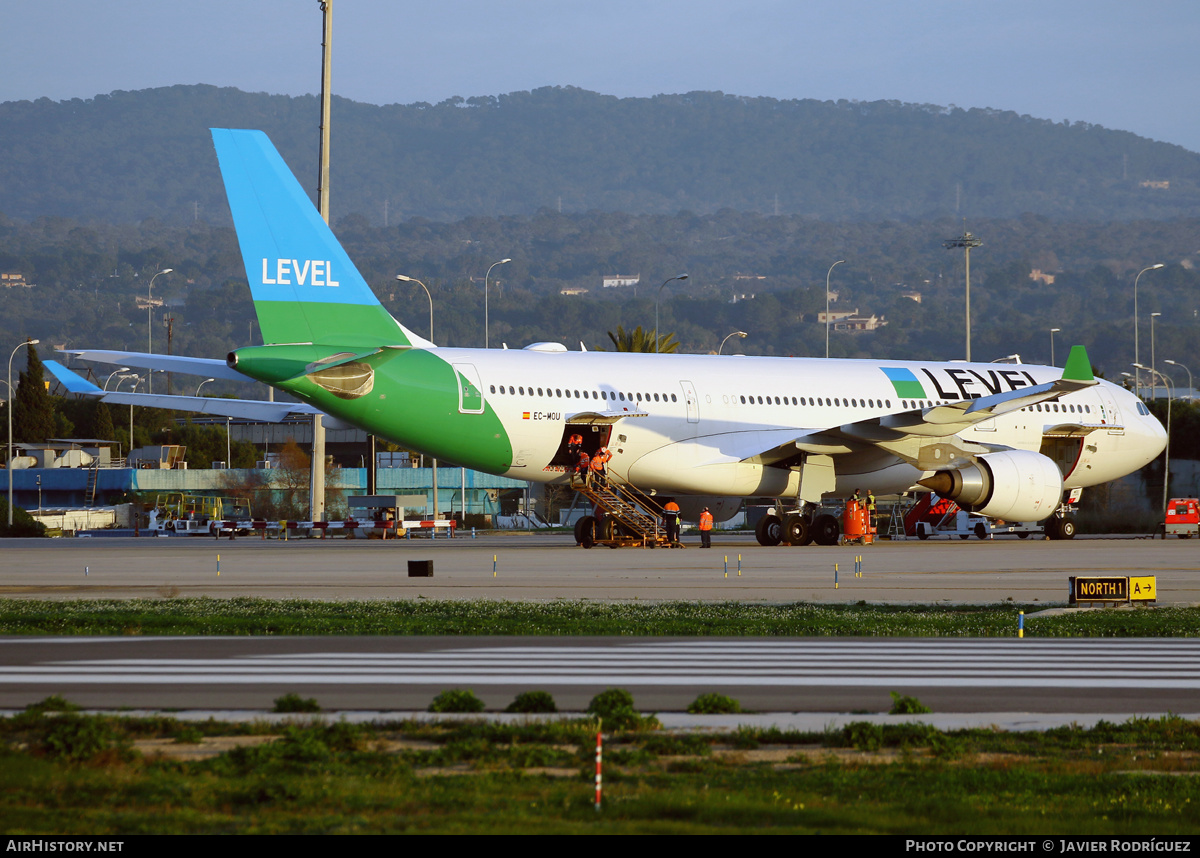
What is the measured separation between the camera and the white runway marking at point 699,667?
38.3 feet

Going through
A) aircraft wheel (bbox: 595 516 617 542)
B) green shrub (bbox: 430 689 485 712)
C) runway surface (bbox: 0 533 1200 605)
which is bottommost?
runway surface (bbox: 0 533 1200 605)

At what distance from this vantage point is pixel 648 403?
3234cm

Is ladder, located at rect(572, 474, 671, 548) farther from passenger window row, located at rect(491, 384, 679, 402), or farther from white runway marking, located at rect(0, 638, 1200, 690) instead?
white runway marking, located at rect(0, 638, 1200, 690)

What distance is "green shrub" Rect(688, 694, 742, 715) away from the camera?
10.0 metres

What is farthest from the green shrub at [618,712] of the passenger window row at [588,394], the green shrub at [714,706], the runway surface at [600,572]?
the passenger window row at [588,394]

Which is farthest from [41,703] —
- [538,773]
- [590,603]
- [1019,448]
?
[1019,448]

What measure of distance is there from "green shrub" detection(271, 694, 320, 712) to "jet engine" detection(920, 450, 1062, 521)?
25980 millimetres

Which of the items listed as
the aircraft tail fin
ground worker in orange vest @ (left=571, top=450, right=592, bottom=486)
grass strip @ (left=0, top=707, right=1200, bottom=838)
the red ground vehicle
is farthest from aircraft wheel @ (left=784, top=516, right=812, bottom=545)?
grass strip @ (left=0, top=707, right=1200, bottom=838)

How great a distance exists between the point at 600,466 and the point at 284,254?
8695 mm

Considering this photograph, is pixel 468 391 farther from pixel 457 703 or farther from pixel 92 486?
pixel 92 486

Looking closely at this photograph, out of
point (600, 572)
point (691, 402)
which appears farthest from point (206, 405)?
point (600, 572)

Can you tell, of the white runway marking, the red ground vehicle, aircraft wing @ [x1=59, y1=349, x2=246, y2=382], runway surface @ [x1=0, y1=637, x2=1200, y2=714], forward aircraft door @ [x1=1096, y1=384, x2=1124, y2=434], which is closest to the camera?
runway surface @ [x1=0, y1=637, x2=1200, y2=714]

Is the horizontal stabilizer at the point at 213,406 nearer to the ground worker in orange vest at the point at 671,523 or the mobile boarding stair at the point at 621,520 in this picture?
the mobile boarding stair at the point at 621,520
